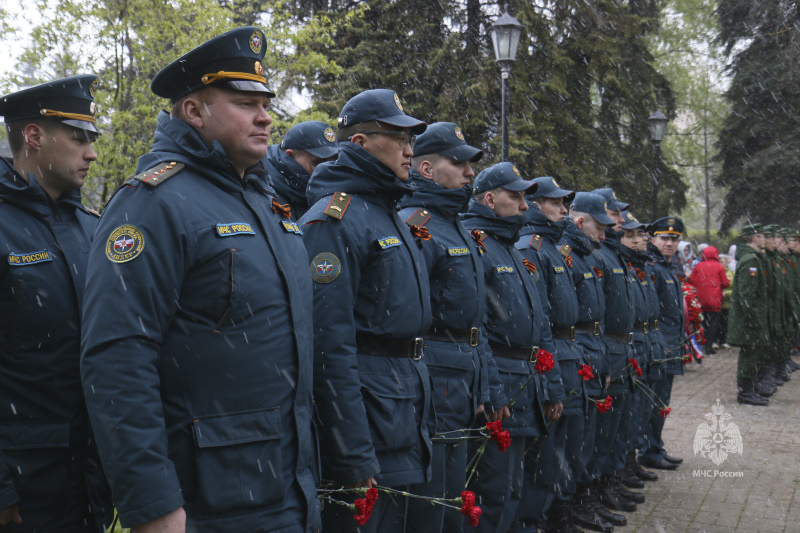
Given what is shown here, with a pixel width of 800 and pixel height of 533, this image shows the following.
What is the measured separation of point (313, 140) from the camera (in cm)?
512

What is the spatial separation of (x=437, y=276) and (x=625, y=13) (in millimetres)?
19288

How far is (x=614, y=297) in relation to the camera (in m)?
7.41

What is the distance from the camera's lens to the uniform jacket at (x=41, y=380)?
9.25 ft

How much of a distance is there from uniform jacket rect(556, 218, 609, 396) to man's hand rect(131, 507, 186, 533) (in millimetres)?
4819

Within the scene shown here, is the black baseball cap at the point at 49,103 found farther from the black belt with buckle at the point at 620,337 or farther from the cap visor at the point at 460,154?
the black belt with buckle at the point at 620,337

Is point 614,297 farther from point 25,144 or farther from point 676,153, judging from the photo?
point 676,153

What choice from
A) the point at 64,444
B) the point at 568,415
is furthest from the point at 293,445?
the point at 568,415

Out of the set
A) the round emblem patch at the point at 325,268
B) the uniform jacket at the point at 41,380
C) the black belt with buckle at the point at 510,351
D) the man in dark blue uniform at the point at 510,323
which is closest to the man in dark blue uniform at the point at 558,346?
the man in dark blue uniform at the point at 510,323

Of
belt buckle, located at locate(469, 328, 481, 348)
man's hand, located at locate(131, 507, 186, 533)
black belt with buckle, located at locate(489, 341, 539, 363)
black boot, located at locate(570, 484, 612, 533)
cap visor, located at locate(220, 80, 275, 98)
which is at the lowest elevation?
black boot, located at locate(570, 484, 612, 533)

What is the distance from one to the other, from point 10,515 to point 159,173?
1.29 meters

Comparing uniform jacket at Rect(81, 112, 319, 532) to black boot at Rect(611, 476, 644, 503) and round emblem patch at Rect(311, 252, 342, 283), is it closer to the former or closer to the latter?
round emblem patch at Rect(311, 252, 342, 283)

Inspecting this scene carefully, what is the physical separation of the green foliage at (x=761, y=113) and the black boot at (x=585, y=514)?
20.1 m

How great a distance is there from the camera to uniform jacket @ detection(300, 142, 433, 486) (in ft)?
10.4

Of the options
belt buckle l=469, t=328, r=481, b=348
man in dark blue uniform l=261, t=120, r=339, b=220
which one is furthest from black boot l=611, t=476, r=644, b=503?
man in dark blue uniform l=261, t=120, r=339, b=220
